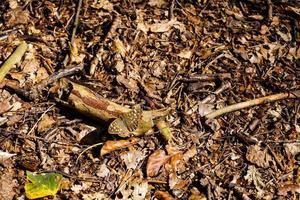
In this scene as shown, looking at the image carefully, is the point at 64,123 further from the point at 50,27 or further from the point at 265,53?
the point at 265,53

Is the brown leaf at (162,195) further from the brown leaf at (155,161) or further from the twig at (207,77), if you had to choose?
the twig at (207,77)

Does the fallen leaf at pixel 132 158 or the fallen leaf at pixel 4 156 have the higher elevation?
the fallen leaf at pixel 4 156

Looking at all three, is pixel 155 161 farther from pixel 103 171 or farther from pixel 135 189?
pixel 103 171

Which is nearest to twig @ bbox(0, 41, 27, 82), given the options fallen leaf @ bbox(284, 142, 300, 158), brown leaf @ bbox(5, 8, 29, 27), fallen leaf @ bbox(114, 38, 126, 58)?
brown leaf @ bbox(5, 8, 29, 27)

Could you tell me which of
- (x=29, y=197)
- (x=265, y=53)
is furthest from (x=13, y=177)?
(x=265, y=53)

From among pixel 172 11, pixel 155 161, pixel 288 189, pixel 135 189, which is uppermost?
pixel 172 11

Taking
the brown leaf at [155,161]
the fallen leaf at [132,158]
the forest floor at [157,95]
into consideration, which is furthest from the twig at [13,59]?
the brown leaf at [155,161]

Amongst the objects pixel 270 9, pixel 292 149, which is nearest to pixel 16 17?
pixel 270 9
